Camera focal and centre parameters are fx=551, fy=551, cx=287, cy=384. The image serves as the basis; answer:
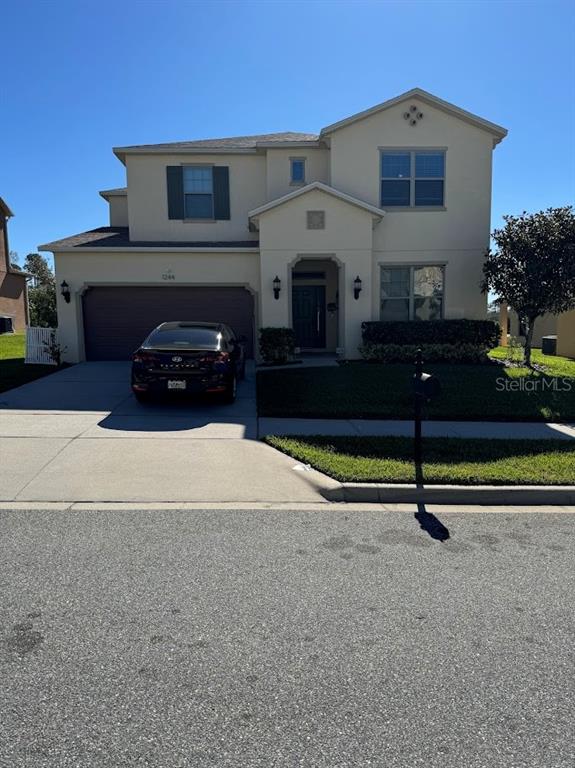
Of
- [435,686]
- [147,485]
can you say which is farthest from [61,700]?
[147,485]

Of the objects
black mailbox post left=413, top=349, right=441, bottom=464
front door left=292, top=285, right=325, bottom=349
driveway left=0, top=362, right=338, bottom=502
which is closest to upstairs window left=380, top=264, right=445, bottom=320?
front door left=292, top=285, right=325, bottom=349

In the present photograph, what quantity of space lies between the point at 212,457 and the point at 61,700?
4.39 metres

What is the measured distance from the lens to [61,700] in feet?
8.77

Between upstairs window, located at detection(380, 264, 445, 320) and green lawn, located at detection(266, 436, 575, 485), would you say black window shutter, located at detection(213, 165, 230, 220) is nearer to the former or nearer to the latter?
upstairs window, located at detection(380, 264, 445, 320)

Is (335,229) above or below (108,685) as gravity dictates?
above

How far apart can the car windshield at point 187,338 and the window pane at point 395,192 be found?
26.9 feet

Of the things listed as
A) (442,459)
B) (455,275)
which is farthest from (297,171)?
(442,459)

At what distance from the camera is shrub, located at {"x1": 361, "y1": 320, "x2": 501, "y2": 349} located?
15.1 m

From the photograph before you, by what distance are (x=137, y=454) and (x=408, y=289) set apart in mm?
11462

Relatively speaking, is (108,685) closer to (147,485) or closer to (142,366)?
(147,485)

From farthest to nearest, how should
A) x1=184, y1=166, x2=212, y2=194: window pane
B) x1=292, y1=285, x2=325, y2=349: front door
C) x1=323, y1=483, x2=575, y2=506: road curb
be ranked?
x1=292, y1=285, x2=325, y2=349: front door
x1=184, y1=166, x2=212, y2=194: window pane
x1=323, y1=483, x2=575, y2=506: road curb

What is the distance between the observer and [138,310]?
16.0 m

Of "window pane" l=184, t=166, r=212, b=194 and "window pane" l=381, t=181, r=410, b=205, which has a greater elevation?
"window pane" l=184, t=166, r=212, b=194

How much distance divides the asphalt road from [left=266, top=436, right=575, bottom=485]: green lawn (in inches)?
47.4
